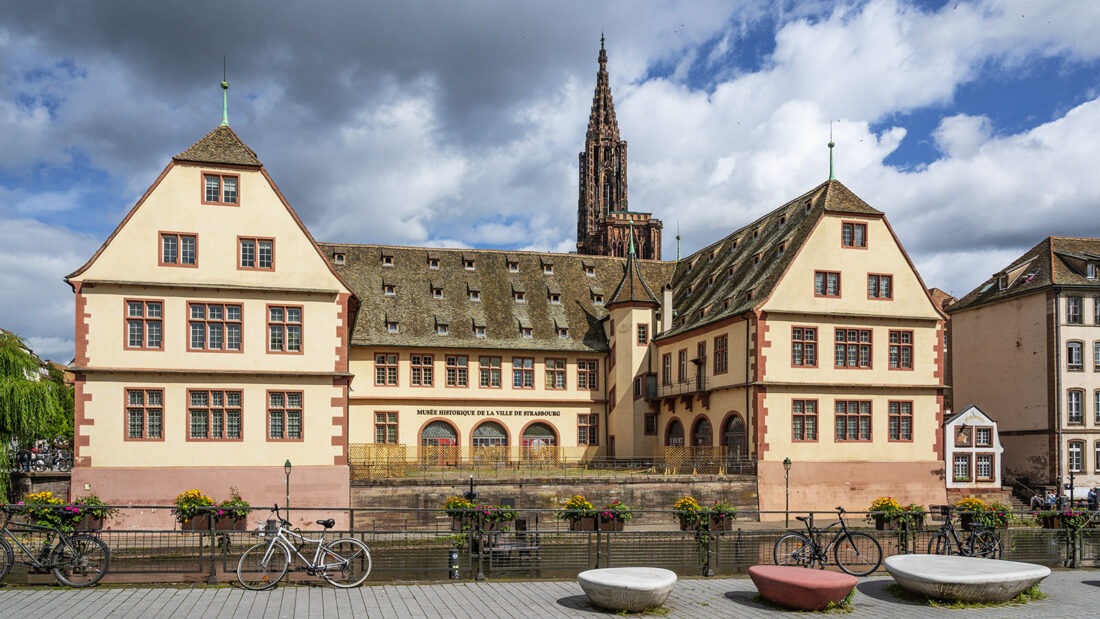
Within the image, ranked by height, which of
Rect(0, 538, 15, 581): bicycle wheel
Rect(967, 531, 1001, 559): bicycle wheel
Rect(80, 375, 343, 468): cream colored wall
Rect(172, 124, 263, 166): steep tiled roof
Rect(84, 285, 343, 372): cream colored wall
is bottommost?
Rect(967, 531, 1001, 559): bicycle wheel

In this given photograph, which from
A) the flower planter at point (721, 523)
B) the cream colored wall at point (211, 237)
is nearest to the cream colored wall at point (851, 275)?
the flower planter at point (721, 523)

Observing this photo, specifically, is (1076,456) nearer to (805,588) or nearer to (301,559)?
(805,588)

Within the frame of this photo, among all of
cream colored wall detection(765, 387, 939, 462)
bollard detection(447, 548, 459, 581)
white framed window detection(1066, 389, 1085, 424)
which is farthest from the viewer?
white framed window detection(1066, 389, 1085, 424)

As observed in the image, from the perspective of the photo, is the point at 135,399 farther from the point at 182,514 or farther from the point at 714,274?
the point at 714,274

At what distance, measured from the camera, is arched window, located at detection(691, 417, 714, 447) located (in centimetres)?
4150

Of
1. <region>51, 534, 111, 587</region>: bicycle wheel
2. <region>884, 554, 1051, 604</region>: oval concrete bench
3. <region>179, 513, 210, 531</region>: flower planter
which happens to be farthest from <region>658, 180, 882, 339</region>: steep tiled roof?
<region>51, 534, 111, 587</region>: bicycle wheel

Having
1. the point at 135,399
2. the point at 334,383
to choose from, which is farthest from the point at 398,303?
the point at 135,399

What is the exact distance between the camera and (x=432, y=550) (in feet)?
59.7

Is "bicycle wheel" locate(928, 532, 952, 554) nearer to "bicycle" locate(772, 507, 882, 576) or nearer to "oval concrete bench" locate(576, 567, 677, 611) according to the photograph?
"bicycle" locate(772, 507, 882, 576)

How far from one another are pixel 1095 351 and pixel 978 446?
814 cm

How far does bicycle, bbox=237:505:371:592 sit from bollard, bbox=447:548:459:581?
172 cm

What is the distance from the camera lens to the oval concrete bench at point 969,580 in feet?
51.3

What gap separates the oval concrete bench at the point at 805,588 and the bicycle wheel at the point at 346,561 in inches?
262

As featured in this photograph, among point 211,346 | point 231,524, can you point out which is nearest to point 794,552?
point 231,524
